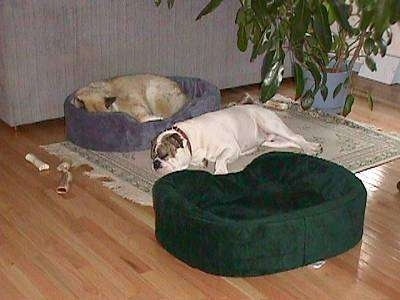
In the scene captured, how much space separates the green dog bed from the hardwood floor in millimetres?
60

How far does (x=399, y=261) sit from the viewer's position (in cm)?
221

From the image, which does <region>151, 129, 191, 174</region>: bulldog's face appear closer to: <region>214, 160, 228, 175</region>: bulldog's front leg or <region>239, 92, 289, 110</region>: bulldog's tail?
<region>214, 160, 228, 175</region>: bulldog's front leg

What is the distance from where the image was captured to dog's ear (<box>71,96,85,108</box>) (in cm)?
322

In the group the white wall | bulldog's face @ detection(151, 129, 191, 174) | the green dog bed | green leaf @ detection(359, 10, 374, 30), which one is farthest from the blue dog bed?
the white wall

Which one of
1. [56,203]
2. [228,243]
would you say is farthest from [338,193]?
[56,203]

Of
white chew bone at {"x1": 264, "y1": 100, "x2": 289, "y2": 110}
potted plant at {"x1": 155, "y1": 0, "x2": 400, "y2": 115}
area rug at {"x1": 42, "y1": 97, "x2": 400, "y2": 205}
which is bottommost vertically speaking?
area rug at {"x1": 42, "y1": 97, "x2": 400, "y2": 205}

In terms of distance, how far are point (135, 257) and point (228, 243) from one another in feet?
1.33

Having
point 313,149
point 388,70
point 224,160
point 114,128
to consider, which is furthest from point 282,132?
point 388,70

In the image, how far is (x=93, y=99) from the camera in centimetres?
323

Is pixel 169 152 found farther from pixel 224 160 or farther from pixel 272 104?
pixel 272 104

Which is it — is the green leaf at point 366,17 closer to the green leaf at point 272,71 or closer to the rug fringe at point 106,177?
the green leaf at point 272,71

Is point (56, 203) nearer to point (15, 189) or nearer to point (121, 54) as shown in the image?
point (15, 189)

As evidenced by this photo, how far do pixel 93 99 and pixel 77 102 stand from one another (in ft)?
0.28

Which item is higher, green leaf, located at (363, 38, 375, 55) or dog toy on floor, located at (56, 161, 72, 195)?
green leaf, located at (363, 38, 375, 55)
